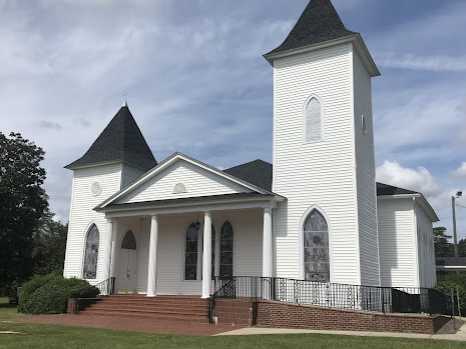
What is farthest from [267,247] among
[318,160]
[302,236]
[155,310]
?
[155,310]

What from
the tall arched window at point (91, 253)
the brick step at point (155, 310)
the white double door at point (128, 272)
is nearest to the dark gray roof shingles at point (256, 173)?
the brick step at point (155, 310)

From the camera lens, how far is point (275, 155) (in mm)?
21156

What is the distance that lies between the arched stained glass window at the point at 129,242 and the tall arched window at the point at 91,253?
1.86 m

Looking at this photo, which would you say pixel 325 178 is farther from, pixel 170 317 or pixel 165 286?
pixel 165 286

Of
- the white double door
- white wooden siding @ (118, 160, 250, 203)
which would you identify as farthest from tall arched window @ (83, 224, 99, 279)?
white wooden siding @ (118, 160, 250, 203)

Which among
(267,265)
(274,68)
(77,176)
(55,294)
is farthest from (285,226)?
(77,176)

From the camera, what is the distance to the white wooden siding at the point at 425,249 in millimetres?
23500

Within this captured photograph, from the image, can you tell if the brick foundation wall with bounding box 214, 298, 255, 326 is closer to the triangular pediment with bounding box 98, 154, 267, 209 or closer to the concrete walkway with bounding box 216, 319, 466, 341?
the concrete walkway with bounding box 216, 319, 466, 341

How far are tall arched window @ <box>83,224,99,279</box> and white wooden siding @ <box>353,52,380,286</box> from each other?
558 inches

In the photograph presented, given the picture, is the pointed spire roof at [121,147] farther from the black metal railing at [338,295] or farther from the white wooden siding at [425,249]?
the white wooden siding at [425,249]

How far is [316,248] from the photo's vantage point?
1938 cm

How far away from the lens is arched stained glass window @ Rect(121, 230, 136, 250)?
25.7 m

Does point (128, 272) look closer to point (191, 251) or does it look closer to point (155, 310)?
point (191, 251)

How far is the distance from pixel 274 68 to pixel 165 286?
1135cm
